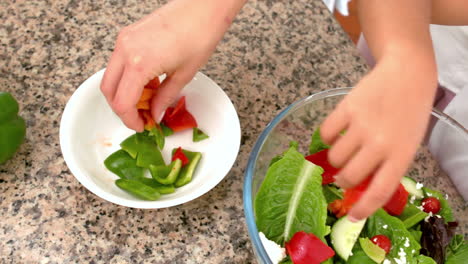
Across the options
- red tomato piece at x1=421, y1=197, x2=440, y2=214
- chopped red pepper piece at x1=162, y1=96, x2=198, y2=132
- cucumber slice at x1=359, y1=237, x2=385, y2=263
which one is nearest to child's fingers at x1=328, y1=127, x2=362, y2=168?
cucumber slice at x1=359, y1=237, x2=385, y2=263

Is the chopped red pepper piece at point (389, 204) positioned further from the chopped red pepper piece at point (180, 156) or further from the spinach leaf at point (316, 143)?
the chopped red pepper piece at point (180, 156)

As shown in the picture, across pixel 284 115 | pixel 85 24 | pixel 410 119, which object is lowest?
pixel 85 24

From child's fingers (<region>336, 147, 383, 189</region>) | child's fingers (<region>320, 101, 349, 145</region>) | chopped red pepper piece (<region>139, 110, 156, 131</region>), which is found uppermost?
child's fingers (<region>320, 101, 349, 145</region>)

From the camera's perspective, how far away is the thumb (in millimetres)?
842

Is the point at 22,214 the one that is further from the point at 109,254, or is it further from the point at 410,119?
the point at 410,119

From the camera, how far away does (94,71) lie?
104 cm

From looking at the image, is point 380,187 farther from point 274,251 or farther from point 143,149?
point 143,149

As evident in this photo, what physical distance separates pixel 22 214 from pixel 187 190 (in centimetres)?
28

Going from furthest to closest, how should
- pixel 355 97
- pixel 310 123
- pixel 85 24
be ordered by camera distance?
pixel 85 24, pixel 310 123, pixel 355 97

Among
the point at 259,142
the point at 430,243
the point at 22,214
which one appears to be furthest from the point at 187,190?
the point at 430,243

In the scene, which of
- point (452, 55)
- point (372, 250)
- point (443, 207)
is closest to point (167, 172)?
point (372, 250)

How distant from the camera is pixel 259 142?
789mm

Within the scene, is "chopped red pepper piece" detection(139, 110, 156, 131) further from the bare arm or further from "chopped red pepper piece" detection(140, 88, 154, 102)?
the bare arm

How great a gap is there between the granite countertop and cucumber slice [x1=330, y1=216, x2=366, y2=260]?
162mm
